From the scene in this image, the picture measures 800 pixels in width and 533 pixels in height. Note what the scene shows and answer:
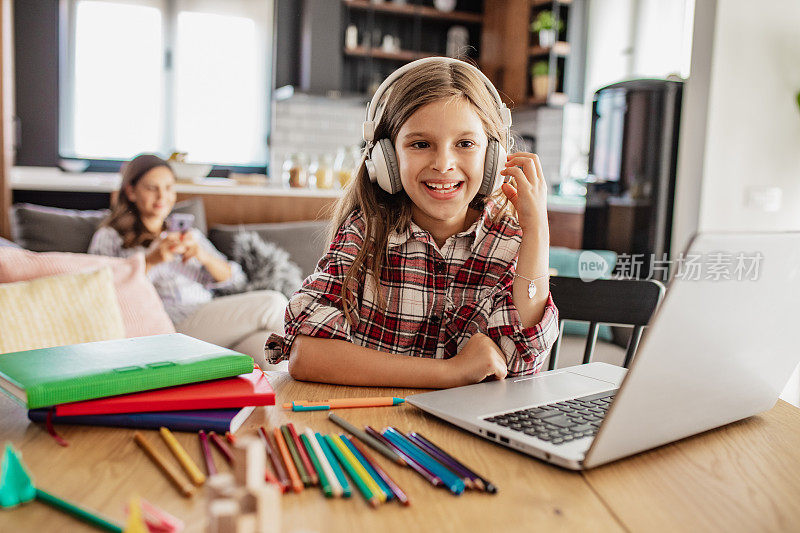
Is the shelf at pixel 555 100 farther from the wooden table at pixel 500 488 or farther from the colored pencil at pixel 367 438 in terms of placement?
the colored pencil at pixel 367 438

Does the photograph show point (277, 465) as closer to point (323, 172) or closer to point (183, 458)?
point (183, 458)

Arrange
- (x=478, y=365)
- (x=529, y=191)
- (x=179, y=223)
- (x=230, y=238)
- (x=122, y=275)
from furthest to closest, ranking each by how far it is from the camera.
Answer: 1. (x=230, y=238)
2. (x=179, y=223)
3. (x=122, y=275)
4. (x=529, y=191)
5. (x=478, y=365)

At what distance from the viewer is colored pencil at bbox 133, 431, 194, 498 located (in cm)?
55

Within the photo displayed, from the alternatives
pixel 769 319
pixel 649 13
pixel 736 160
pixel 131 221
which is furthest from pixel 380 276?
pixel 649 13

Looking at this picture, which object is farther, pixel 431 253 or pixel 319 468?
pixel 431 253

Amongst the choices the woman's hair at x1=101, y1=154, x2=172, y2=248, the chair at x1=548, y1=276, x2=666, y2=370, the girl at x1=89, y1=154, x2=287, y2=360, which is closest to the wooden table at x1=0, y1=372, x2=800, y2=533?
the chair at x1=548, y1=276, x2=666, y2=370

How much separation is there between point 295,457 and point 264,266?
2.32 m

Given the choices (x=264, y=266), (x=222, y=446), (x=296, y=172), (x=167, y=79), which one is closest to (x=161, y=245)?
(x=264, y=266)

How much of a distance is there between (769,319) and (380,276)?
0.65 meters

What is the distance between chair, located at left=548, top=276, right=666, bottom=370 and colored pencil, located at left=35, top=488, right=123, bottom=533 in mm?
899

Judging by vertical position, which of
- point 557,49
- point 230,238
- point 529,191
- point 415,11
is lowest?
point 230,238

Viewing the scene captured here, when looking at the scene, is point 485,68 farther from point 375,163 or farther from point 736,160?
point 375,163

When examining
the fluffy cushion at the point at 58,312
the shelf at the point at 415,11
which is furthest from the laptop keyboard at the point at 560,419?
the shelf at the point at 415,11

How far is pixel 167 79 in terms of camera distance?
559 cm
